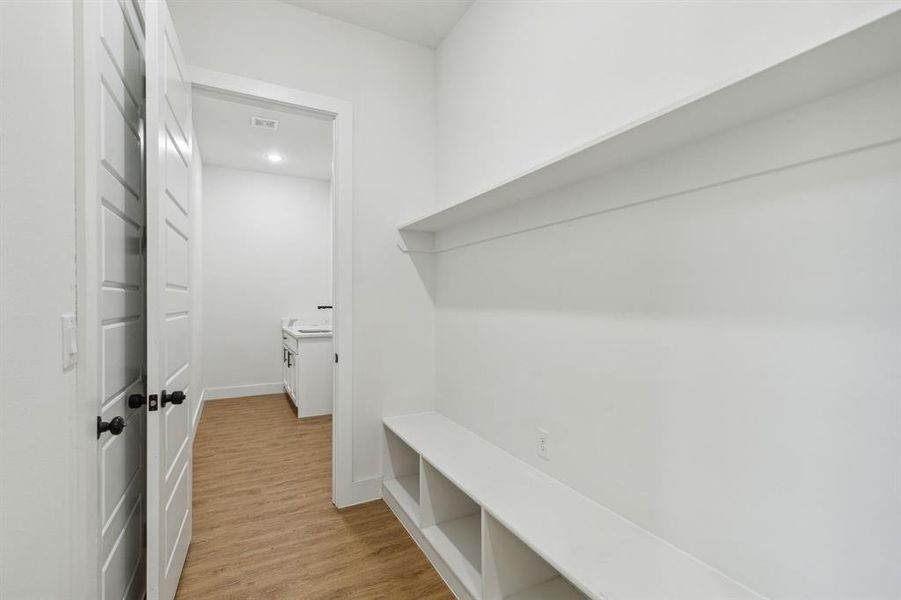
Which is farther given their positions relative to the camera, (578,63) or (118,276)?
(578,63)

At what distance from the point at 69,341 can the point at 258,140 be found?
12.9 feet

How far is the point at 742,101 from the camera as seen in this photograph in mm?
929

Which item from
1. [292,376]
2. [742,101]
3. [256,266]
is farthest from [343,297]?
[256,266]

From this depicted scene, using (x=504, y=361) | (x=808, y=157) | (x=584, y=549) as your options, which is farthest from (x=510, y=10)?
(x=584, y=549)

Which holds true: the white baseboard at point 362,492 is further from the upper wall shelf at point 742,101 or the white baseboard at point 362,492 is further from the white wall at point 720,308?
the upper wall shelf at point 742,101

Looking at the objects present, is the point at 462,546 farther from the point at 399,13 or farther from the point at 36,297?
the point at 399,13

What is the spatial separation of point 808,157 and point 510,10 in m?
1.64

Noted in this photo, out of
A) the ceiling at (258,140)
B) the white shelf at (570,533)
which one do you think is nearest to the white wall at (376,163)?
the white shelf at (570,533)

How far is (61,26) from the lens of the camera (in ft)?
2.93

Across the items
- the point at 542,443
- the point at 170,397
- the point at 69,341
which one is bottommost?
the point at 542,443

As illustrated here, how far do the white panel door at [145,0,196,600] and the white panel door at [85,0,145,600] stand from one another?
92mm

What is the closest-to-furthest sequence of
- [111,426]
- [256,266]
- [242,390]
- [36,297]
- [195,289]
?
[36,297] → [111,426] → [195,289] → [242,390] → [256,266]

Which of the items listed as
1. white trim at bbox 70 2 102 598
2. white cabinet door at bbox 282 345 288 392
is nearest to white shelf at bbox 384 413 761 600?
white trim at bbox 70 2 102 598

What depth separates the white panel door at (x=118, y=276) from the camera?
3.56ft
